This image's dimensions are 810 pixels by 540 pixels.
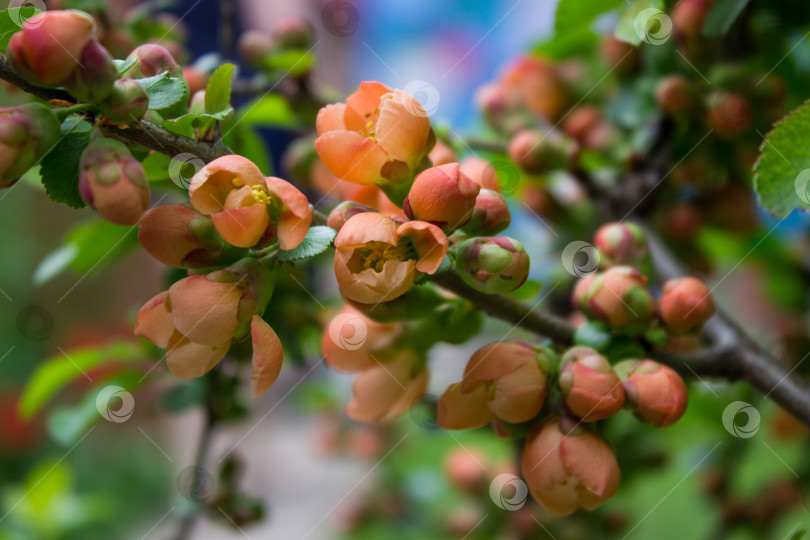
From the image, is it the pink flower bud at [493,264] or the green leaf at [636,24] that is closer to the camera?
the pink flower bud at [493,264]

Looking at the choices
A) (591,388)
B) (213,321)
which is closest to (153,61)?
(213,321)

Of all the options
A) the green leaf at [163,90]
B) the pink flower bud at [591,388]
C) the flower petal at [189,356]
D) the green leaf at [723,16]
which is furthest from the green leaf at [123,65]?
the green leaf at [723,16]

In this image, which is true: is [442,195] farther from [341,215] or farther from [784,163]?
[784,163]

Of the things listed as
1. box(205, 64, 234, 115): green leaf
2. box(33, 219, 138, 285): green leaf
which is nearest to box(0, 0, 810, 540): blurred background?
box(33, 219, 138, 285): green leaf

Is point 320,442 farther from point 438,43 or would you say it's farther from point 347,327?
point 438,43

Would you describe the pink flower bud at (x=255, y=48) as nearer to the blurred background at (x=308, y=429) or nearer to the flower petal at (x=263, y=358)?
the blurred background at (x=308, y=429)
